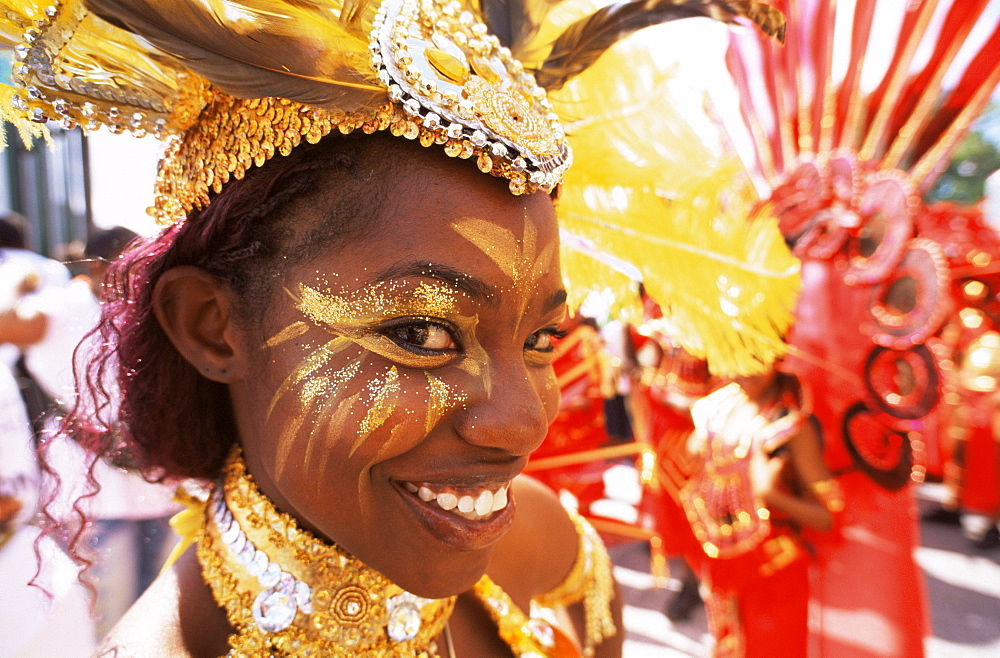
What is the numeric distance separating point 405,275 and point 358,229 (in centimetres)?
11

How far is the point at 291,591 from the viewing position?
45.2 inches

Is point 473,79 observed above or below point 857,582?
above

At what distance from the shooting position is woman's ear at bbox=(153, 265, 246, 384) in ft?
3.65

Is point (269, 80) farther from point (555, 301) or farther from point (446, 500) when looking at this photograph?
point (446, 500)

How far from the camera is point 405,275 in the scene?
988mm

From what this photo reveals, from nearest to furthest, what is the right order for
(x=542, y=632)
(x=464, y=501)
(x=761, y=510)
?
(x=464, y=501)
(x=542, y=632)
(x=761, y=510)

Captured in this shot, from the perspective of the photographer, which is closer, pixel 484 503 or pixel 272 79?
pixel 272 79

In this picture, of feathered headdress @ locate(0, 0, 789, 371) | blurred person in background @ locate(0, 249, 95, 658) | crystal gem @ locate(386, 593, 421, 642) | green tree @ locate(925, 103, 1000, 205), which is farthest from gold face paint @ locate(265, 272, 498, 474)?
green tree @ locate(925, 103, 1000, 205)

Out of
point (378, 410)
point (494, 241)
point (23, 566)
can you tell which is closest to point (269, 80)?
point (494, 241)

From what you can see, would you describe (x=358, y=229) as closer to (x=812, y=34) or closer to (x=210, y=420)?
(x=210, y=420)

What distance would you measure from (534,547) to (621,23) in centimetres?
121

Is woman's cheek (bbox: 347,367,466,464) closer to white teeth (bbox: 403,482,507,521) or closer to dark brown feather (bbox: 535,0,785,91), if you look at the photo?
white teeth (bbox: 403,482,507,521)

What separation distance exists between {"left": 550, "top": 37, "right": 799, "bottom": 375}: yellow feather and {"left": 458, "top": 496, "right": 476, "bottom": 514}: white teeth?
850 mm

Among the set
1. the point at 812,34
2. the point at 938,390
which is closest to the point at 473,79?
the point at 938,390
